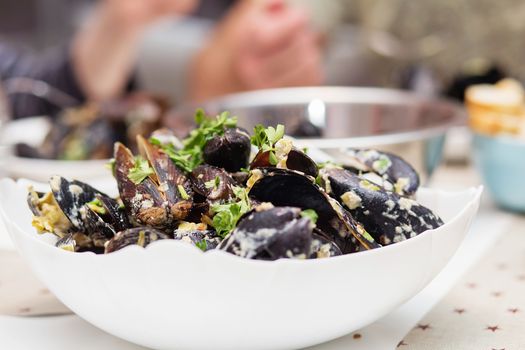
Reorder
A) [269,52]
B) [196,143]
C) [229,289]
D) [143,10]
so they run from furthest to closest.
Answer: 1. [143,10]
2. [269,52]
3. [196,143]
4. [229,289]

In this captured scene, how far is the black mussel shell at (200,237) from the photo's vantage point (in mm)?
649

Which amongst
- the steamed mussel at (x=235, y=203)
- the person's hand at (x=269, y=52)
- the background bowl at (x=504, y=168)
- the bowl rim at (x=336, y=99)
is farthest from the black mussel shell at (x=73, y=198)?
the person's hand at (x=269, y=52)

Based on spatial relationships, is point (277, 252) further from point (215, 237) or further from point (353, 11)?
point (353, 11)

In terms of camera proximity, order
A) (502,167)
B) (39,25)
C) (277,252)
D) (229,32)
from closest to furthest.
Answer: (277,252) → (502,167) → (229,32) → (39,25)

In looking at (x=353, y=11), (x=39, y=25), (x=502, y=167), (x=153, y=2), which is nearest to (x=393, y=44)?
(x=353, y=11)

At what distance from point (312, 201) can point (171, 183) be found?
5.8 inches

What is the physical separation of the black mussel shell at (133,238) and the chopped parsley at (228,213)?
0.06 m

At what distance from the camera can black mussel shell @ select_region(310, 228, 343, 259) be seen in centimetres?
61

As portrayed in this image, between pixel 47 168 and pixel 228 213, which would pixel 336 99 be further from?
pixel 228 213

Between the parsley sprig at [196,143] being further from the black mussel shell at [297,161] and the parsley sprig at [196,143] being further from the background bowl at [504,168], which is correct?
the background bowl at [504,168]

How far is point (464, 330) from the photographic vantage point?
0.77 m

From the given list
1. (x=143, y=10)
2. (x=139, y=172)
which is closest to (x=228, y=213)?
(x=139, y=172)

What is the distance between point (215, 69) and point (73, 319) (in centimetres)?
175

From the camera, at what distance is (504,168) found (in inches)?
47.6
